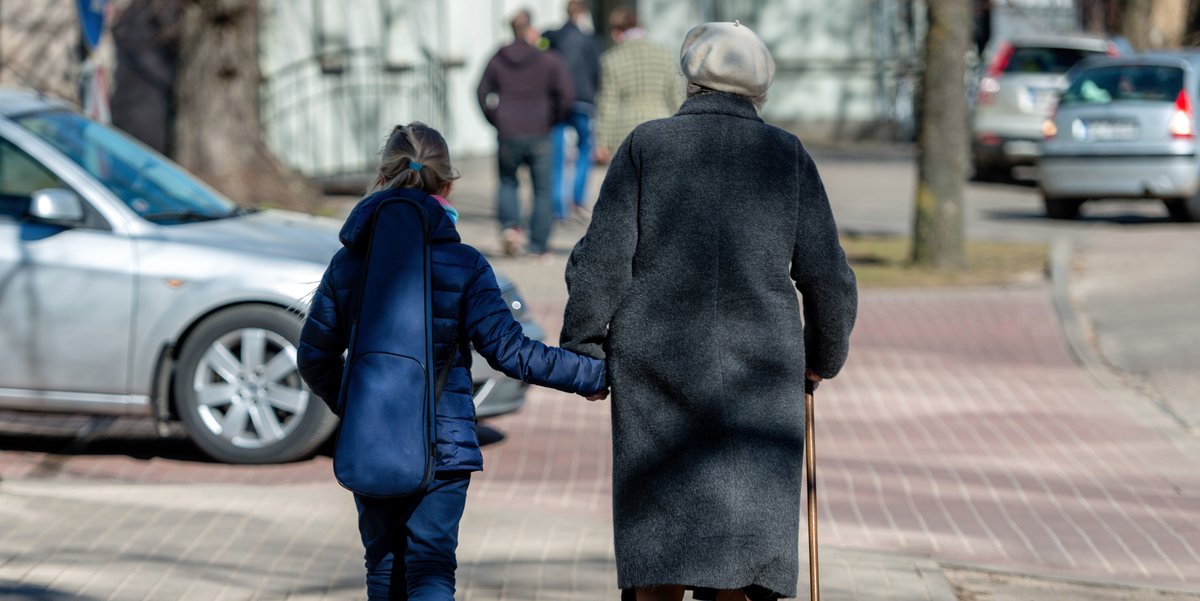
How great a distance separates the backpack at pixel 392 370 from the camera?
12.9ft

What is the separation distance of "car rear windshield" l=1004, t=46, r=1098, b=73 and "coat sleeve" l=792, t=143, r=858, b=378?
18487 mm

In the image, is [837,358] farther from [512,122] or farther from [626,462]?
[512,122]

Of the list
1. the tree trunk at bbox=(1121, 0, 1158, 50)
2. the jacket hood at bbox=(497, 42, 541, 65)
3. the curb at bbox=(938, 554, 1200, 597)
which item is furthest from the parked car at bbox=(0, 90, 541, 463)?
the tree trunk at bbox=(1121, 0, 1158, 50)

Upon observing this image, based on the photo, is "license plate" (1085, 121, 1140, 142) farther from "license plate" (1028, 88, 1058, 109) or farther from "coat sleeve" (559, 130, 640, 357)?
"coat sleeve" (559, 130, 640, 357)

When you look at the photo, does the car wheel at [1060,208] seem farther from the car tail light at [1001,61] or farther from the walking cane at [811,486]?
the walking cane at [811,486]

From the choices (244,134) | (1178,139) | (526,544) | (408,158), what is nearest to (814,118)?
(1178,139)

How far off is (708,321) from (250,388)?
3.99m

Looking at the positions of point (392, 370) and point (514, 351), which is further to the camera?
point (514, 351)

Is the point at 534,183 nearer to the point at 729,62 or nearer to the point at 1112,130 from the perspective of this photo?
the point at 1112,130

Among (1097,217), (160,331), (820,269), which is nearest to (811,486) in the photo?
(820,269)

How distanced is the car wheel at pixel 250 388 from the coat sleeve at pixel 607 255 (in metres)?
3.67

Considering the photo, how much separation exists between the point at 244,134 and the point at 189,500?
9602 millimetres

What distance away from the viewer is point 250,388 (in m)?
7.50

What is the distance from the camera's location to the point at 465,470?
4113mm
